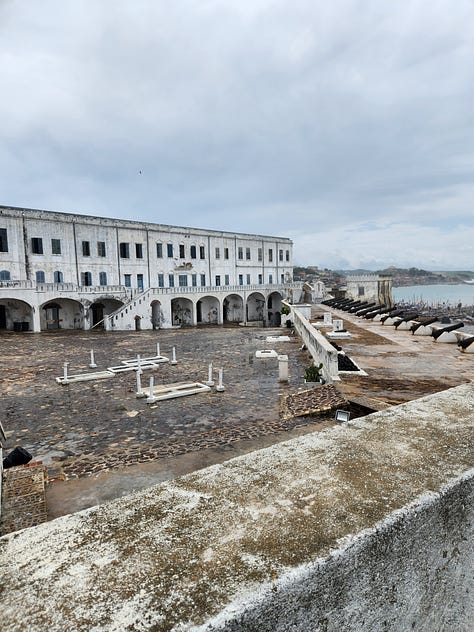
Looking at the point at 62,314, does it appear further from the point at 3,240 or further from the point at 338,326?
the point at 338,326

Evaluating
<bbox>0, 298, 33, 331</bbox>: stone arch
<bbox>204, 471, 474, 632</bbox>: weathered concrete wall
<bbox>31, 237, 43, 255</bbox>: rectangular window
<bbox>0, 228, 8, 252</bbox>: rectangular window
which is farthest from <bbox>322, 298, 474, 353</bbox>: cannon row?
<bbox>0, 228, 8, 252</bbox>: rectangular window

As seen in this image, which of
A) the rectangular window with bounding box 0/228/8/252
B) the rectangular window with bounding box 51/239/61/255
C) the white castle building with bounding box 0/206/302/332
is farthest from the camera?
the rectangular window with bounding box 51/239/61/255

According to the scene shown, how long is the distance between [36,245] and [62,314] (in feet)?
21.3

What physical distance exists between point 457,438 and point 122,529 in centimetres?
240

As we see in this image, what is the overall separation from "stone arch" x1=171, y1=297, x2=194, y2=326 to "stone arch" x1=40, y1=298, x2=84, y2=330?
35.6 ft

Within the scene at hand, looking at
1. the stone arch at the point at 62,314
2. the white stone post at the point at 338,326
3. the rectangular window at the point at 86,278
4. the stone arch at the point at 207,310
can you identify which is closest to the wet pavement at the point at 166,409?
the white stone post at the point at 338,326

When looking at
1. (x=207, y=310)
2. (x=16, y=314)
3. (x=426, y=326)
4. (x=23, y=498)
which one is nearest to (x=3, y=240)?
(x=16, y=314)

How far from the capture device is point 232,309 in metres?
50.9

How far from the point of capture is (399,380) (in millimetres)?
11656

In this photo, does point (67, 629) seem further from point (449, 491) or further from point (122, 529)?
point (449, 491)

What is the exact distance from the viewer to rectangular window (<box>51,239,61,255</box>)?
36.3m

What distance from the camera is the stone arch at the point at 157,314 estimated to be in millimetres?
38750

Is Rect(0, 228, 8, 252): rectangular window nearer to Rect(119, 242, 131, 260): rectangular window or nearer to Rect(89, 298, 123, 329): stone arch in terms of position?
Rect(89, 298, 123, 329): stone arch

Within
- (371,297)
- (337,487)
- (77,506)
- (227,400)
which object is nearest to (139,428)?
(227,400)
